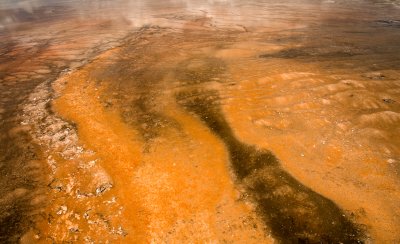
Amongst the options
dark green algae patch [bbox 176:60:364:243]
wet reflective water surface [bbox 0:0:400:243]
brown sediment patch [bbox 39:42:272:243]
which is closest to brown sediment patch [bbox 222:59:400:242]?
wet reflective water surface [bbox 0:0:400:243]

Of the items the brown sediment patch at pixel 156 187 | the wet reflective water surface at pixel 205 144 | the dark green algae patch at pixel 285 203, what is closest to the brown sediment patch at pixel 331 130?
the wet reflective water surface at pixel 205 144

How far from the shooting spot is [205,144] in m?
4.03

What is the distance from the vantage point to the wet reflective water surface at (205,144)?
116 inches

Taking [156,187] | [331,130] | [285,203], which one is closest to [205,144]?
[156,187]

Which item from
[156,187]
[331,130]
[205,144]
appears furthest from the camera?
[331,130]

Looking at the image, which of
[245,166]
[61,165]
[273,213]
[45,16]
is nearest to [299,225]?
[273,213]

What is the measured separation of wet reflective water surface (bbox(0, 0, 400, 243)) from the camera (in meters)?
2.94

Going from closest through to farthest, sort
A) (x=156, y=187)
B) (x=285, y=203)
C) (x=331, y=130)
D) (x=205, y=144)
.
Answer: (x=285, y=203) < (x=156, y=187) < (x=205, y=144) < (x=331, y=130)

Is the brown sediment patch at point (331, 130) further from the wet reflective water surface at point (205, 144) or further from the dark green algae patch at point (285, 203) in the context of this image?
the dark green algae patch at point (285, 203)

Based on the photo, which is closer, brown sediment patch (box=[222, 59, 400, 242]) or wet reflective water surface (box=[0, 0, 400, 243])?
wet reflective water surface (box=[0, 0, 400, 243])

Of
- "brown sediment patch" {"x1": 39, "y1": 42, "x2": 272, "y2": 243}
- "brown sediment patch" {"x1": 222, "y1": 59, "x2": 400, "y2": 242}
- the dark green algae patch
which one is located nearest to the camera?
the dark green algae patch

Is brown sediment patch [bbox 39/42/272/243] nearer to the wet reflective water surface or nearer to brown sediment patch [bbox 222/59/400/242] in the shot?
the wet reflective water surface

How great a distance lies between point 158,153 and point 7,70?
6.11 m

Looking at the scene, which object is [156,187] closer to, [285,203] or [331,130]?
[285,203]
